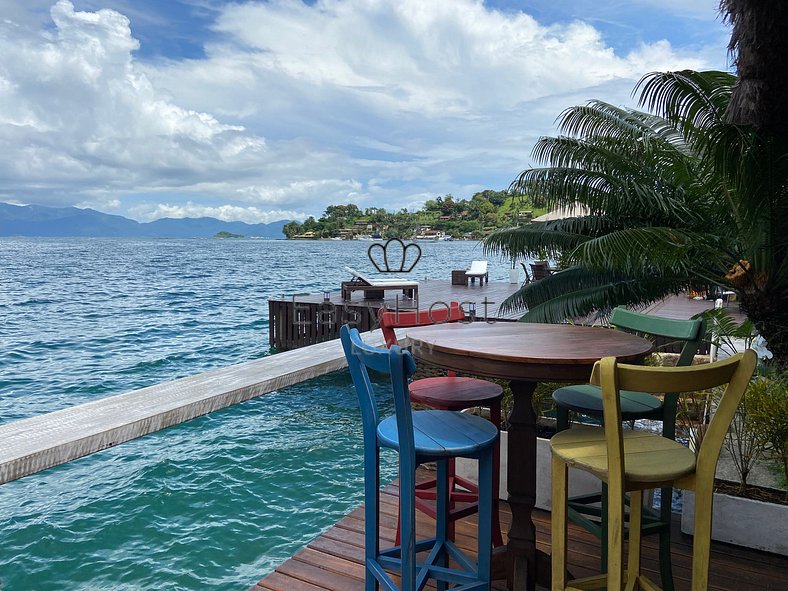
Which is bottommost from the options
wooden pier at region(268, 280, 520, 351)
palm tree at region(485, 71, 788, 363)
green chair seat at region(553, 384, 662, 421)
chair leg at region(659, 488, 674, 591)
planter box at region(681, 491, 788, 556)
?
wooden pier at region(268, 280, 520, 351)

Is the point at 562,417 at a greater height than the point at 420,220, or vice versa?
the point at 420,220

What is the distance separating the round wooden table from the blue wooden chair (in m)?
0.24

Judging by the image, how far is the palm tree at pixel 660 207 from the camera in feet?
13.5

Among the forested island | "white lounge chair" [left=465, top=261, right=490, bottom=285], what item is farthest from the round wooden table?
the forested island

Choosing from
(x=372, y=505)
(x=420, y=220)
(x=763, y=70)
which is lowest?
(x=372, y=505)

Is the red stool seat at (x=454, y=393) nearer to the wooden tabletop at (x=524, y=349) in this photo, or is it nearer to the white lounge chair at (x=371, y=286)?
the wooden tabletop at (x=524, y=349)

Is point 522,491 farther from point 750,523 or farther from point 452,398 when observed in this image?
point 750,523

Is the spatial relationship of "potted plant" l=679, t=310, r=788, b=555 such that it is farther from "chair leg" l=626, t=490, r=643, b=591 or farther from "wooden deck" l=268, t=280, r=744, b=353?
"wooden deck" l=268, t=280, r=744, b=353

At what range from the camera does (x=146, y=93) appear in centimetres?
6284

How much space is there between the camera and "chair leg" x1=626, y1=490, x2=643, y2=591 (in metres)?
1.98

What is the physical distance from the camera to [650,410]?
2.39 metres

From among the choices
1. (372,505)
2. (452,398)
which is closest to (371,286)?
(452,398)

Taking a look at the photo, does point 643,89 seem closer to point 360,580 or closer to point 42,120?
point 360,580

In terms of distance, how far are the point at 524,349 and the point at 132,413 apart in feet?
5.06
